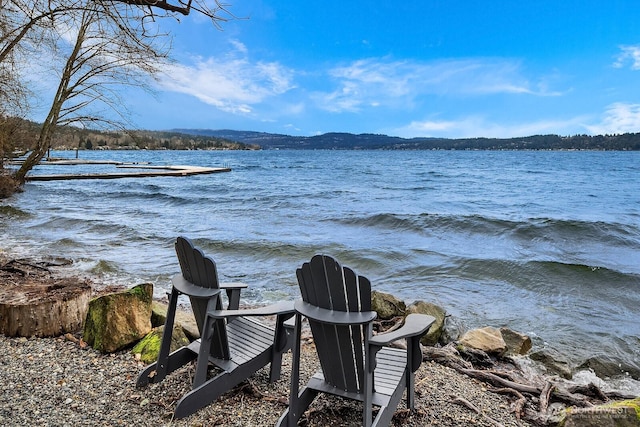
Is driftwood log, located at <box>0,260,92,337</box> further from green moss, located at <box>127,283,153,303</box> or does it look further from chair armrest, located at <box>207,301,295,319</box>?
chair armrest, located at <box>207,301,295,319</box>

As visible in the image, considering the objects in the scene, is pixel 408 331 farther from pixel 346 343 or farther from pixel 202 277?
pixel 202 277

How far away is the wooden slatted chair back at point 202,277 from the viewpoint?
2688 mm

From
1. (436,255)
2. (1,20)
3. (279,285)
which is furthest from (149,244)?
(436,255)

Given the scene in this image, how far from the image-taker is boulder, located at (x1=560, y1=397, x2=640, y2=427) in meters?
2.57

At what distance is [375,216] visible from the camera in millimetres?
14500

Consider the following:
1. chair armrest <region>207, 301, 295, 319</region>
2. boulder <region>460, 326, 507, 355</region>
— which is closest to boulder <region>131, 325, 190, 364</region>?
chair armrest <region>207, 301, 295, 319</region>

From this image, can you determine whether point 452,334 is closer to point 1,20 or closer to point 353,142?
point 1,20

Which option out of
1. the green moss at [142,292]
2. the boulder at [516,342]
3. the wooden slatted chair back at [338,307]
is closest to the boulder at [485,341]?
the boulder at [516,342]

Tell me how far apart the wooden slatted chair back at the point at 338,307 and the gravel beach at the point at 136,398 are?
15.2 inches

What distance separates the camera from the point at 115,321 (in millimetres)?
3646

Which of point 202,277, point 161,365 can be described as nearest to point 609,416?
point 202,277

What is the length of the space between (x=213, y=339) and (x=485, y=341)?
9.92 ft

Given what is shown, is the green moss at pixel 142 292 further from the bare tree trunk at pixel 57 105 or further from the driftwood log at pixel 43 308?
the bare tree trunk at pixel 57 105

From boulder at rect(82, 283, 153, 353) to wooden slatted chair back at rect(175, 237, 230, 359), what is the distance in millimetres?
995
